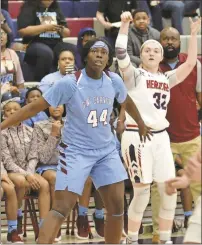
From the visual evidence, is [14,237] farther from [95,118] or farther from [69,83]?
[69,83]

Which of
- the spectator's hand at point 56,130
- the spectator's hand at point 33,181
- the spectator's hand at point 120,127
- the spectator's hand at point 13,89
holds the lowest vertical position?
the spectator's hand at point 33,181

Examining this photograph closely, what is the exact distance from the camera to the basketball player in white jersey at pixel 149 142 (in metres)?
7.45

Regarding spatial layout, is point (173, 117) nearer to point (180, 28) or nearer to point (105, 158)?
point (105, 158)

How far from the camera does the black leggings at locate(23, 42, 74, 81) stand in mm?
9547

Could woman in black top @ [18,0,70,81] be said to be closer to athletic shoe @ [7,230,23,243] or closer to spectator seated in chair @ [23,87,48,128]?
spectator seated in chair @ [23,87,48,128]

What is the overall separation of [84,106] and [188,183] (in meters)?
1.63

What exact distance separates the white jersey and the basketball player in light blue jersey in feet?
2.15

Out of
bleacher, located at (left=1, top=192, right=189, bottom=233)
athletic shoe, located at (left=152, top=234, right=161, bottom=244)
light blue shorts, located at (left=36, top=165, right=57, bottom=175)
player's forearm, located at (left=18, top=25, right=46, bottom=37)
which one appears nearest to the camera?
athletic shoe, located at (left=152, top=234, right=161, bottom=244)

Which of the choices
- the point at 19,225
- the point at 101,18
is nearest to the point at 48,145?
the point at 19,225

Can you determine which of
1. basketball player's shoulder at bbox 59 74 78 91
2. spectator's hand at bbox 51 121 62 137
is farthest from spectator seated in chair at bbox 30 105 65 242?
basketball player's shoulder at bbox 59 74 78 91

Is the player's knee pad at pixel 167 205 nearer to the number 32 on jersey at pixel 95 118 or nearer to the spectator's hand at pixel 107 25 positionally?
the number 32 on jersey at pixel 95 118

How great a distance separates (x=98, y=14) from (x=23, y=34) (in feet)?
3.21

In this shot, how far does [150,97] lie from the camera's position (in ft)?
24.6

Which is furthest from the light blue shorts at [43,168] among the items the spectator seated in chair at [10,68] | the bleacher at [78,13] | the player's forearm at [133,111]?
the bleacher at [78,13]
